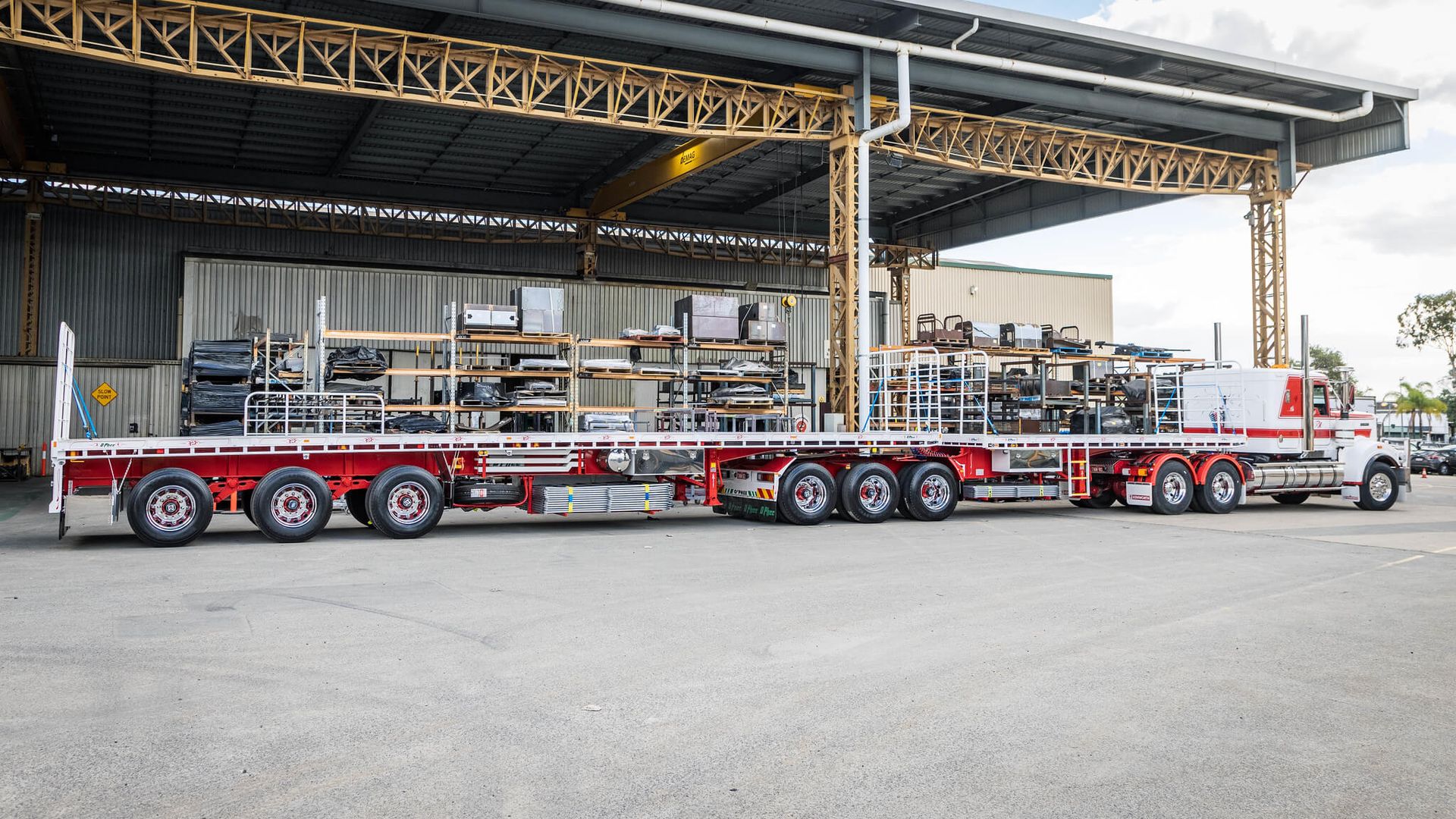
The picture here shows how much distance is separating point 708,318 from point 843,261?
414 centimetres

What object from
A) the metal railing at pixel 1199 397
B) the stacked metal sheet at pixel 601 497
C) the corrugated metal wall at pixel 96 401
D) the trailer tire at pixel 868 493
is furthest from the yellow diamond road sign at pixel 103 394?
the metal railing at pixel 1199 397

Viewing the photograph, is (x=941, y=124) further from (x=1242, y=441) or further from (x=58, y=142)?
(x=58, y=142)

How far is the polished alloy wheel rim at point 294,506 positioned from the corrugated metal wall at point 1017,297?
1247 inches

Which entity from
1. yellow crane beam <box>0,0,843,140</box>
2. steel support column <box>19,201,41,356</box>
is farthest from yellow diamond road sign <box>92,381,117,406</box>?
yellow crane beam <box>0,0,843,140</box>

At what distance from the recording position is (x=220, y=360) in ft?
46.9

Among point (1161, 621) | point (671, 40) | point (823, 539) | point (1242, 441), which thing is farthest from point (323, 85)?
point (1242, 441)

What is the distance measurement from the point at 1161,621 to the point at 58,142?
27760mm

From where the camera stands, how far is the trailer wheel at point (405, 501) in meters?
13.5

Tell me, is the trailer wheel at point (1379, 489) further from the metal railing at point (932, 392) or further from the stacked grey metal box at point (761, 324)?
the stacked grey metal box at point (761, 324)

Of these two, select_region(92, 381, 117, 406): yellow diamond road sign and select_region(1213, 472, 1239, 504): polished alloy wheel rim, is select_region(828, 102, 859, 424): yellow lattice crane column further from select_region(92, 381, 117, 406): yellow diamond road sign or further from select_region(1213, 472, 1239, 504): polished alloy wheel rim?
select_region(92, 381, 117, 406): yellow diamond road sign

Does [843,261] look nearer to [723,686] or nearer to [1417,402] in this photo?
[723,686]

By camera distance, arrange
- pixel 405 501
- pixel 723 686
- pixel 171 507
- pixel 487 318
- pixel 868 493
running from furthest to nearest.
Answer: pixel 487 318
pixel 868 493
pixel 405 501
pixel 171 507
pixel 723 686

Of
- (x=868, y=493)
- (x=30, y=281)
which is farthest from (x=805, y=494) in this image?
(x=30, y=281)

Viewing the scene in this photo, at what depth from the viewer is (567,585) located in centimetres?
977
